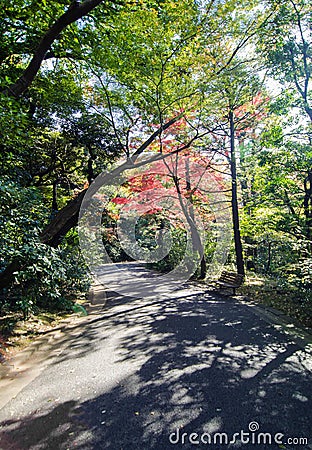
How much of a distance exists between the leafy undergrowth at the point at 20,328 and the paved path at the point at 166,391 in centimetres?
44

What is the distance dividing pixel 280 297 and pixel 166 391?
434 cm

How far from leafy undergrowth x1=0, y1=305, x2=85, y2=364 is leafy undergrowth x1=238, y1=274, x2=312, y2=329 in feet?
13.8

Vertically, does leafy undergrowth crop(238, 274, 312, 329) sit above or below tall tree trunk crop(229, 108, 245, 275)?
below

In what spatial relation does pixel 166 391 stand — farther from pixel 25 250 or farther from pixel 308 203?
pixel 308 203

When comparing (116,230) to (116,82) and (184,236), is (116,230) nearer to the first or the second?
(184,236)

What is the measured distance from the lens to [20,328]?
3.86 m

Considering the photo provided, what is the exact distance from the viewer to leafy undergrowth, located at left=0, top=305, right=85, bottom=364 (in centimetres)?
327

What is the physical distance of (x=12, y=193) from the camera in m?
3.07

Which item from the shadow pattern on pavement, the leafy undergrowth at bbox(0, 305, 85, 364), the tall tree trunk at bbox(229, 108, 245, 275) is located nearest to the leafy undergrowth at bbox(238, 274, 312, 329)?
the tall tree trunk at bbox(229, 108, 245, 275)

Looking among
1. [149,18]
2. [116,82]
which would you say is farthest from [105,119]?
[149,18]

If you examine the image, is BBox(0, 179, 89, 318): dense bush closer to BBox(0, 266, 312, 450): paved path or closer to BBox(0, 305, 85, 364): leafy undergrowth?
BBox(0, 305, 85, 364): leafy undergrowth

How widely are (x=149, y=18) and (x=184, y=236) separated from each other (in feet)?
26.2

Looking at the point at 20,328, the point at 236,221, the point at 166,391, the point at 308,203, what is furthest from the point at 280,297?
the point at 20,328

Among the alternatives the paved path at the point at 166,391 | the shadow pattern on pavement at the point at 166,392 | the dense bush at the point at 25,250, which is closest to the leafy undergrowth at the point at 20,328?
the dense bush at the point at 25,250
